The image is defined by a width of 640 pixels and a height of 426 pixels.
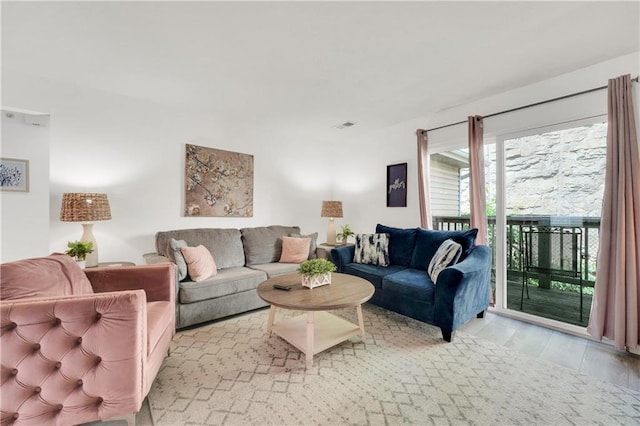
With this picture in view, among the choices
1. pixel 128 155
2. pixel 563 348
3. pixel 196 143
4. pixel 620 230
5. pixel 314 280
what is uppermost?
pixel 196 143

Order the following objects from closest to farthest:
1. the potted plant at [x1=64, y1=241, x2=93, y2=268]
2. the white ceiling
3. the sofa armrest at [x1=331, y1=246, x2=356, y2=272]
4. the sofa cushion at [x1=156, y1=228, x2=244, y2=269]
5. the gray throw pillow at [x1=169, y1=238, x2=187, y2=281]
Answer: the white ceiling
the potted plant at [x1=64, y1=241, x2=93, y2=268]
the gray throw pillow at [x1=169, y1=238, x2=187, y2=281]
the sofa cushion at [x1=156, y1=228, x2=244, y2=269]
the sofa armrest at [x1=331, y1=246, x2=356, y2=272]

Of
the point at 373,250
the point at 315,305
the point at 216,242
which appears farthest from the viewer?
the point at 373,250

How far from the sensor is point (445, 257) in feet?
8.60

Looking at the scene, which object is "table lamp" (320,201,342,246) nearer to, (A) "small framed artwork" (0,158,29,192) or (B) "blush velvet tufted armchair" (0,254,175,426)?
(B) "blush velvet tufted armchair" (0,254,175,426)

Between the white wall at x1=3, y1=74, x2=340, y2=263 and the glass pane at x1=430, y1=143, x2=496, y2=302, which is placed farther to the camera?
the glass pane at x1=430, y1=143, x2=496, y2=302

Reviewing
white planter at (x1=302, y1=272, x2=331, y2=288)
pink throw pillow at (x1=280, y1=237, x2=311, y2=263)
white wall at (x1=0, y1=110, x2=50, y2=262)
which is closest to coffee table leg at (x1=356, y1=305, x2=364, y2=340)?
white planter at (x1=302, y1=272, x2=331, y2=288)

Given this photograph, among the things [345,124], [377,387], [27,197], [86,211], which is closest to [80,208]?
[86,211]

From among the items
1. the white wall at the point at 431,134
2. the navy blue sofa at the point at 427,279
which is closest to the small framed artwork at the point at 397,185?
the white wall at the point at 431,134

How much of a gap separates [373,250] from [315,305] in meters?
1.64

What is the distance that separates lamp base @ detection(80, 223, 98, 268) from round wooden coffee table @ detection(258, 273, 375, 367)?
1.67 meters

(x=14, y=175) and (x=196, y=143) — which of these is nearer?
(x=14, y=175)

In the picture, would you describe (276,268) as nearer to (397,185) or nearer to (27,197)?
(397,185)

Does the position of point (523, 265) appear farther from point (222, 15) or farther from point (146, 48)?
point (146, 48)

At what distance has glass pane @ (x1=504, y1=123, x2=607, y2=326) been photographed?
2.50 m
